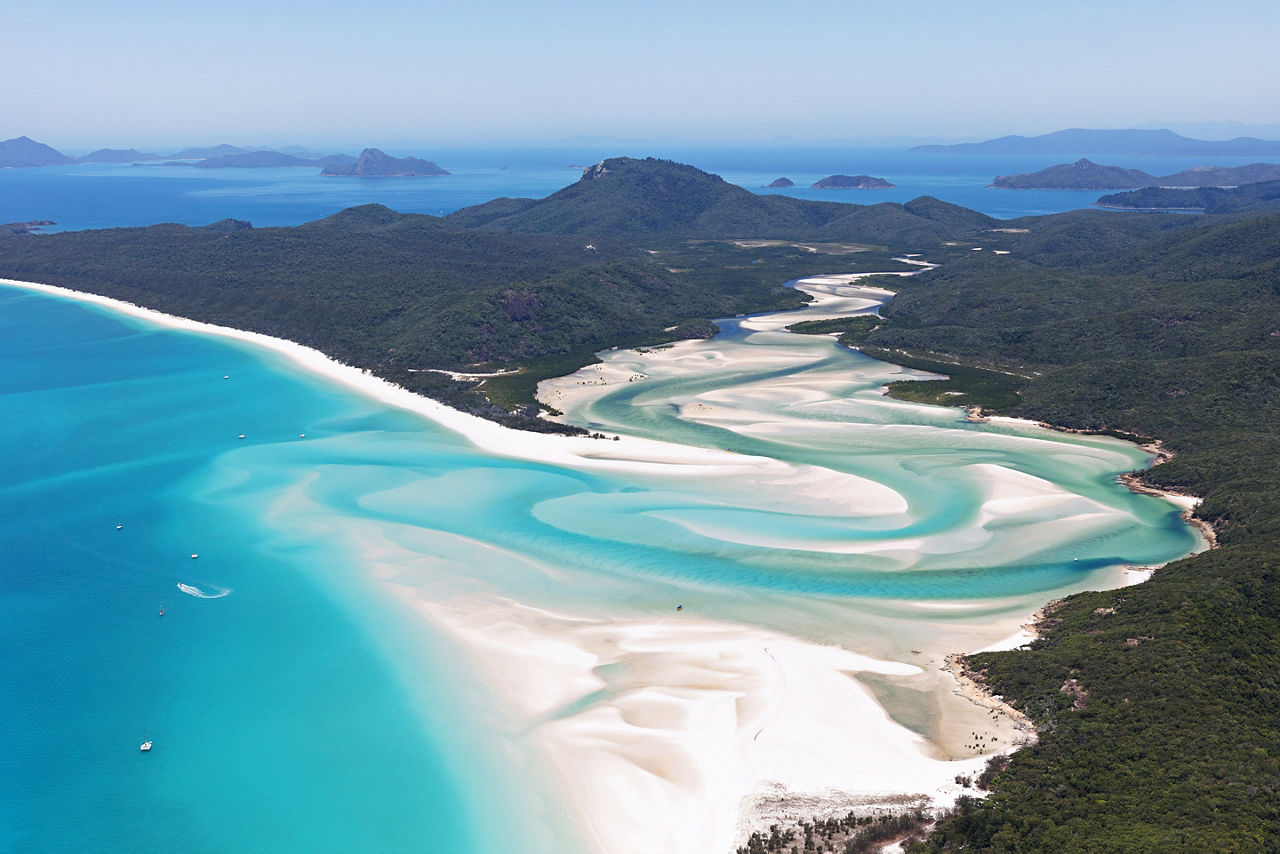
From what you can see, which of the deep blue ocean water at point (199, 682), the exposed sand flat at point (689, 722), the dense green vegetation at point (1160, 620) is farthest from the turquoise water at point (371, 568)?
the dense green vegetation at point (1160, 620)

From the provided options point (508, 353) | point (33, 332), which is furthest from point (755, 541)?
point (33, 332)

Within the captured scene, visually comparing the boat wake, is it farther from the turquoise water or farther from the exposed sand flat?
the exposed sand flat

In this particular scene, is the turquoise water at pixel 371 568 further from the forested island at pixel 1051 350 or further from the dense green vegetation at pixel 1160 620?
the forested island at pixel 1051 350

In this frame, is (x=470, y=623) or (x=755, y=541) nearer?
(x=470, y=623)

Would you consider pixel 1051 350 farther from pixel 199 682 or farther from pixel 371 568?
pixel 199 682

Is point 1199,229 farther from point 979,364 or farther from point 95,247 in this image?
point 95,247

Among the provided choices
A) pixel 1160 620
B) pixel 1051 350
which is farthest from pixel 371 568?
pixel 1051 350
